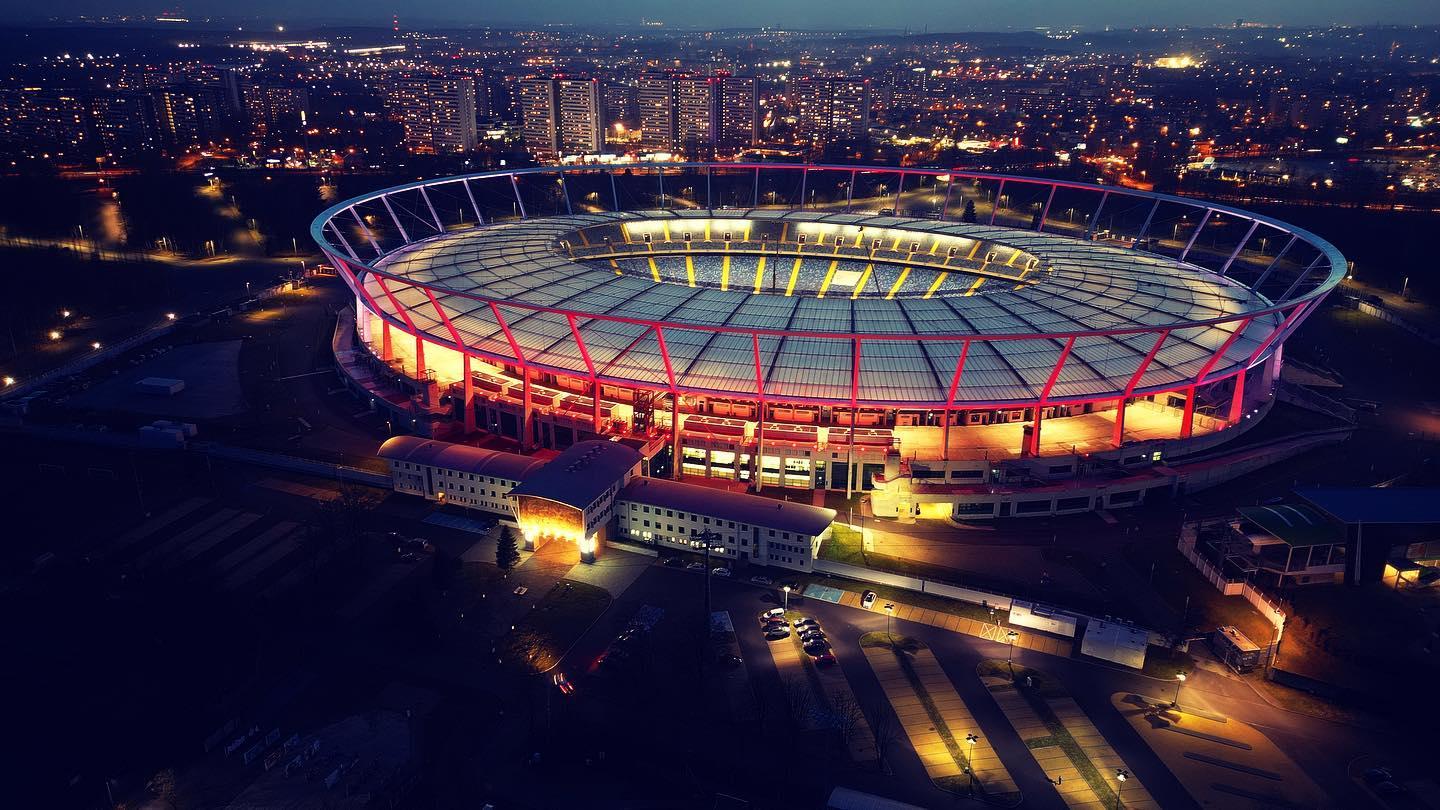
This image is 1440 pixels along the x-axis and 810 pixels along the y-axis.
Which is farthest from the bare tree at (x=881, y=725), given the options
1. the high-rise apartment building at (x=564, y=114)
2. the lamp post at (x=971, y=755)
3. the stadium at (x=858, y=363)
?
the high-rise apartment building at (x=564, y=114)

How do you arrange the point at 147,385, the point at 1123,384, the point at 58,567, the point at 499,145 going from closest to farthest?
1. the point at 58,567
2. the point at 1123,384
3. the point at 147,385
4. the point at 499,145

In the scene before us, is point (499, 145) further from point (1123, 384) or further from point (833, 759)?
point (833, 759)

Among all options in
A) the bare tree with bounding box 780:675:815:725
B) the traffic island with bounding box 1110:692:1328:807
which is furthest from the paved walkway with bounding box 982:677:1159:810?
the bare tree with bounding box 780:675:815:725

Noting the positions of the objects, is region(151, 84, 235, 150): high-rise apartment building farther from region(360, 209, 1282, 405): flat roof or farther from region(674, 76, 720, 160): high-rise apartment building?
region(360, 209, 1282, 405): flat roof

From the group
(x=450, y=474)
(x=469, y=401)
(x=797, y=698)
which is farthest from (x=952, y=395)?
(x=469, y=401)

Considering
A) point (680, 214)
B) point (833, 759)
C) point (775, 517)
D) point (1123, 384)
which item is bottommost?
point (833, 759)

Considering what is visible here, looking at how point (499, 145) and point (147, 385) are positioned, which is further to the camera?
point (499, 145)

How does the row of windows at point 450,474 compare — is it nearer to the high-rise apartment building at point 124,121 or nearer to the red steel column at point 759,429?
the red steel column at point 759,429

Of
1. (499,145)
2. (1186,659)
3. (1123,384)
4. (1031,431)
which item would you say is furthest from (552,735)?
(499,145)

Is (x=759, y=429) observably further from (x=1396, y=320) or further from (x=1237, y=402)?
(x=1396, y=320)
